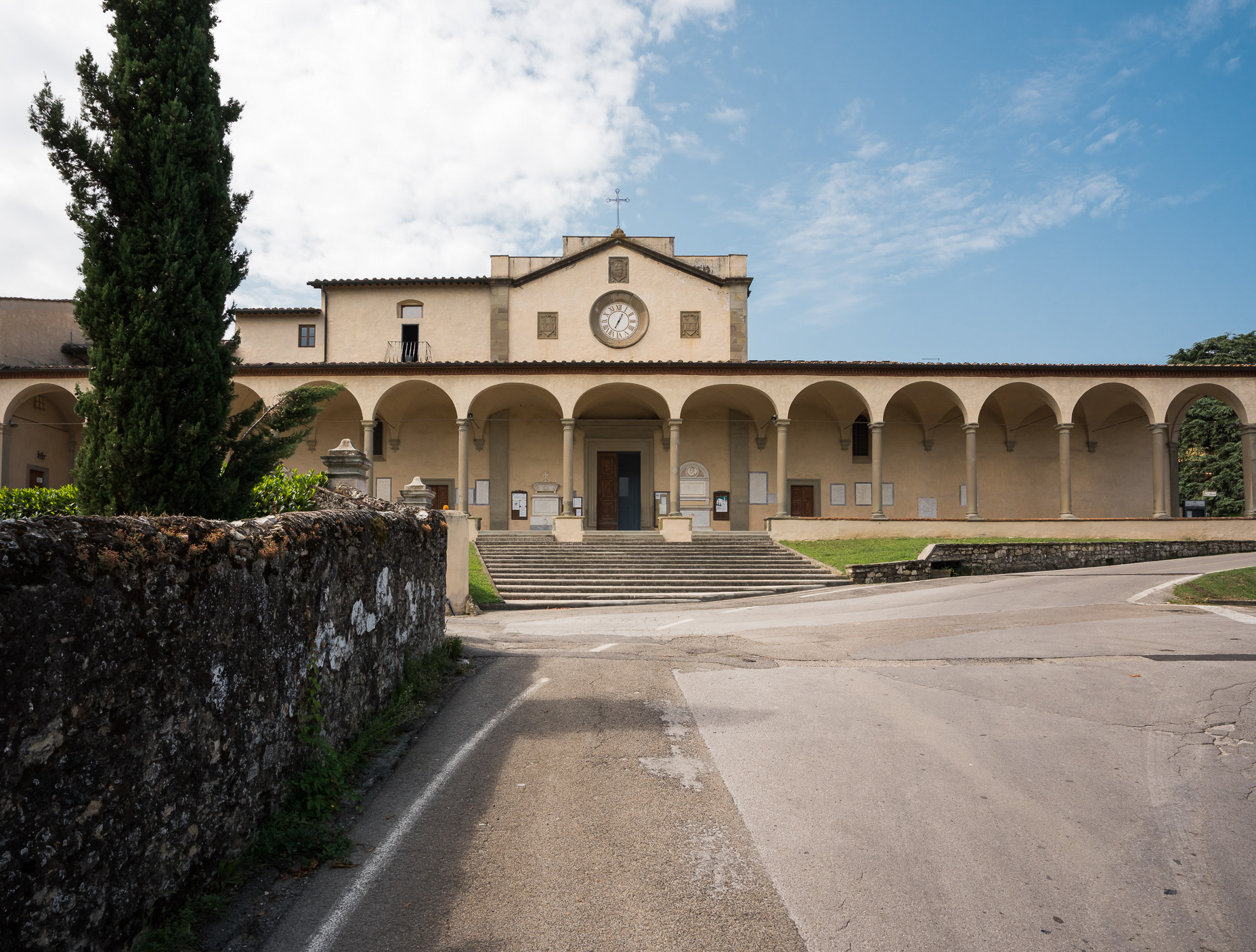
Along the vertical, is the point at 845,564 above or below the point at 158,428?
below

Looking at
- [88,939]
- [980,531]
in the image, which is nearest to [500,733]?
[88,939]

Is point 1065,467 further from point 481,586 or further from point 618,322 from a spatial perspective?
point 481,586

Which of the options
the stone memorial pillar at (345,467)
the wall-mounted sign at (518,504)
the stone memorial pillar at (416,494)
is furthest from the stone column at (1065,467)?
the stone memorial pillar at (345,467)

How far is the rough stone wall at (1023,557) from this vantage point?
57.2ft

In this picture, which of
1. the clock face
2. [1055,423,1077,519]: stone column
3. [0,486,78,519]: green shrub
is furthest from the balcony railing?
[1055,423,1077,519]: stone column

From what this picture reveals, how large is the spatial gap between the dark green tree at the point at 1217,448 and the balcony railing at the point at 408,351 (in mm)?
36386

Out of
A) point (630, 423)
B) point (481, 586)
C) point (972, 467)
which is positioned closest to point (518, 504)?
point (630, 423)

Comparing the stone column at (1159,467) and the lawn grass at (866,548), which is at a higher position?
the stone column at (1159,467)

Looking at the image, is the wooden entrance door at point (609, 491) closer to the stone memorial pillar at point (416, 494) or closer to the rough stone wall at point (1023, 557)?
the rough stone wall at point (1023, 557)

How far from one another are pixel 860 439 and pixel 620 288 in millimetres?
10572

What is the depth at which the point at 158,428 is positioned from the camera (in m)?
7.95

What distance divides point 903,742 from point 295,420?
7637 millimetres

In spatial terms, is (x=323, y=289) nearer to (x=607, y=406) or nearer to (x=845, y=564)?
(x=607, y=406)

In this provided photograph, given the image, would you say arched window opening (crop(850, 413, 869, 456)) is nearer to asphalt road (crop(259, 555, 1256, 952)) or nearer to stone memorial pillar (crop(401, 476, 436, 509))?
stone memorial pillar (crop(401, 476, 436, 509))
